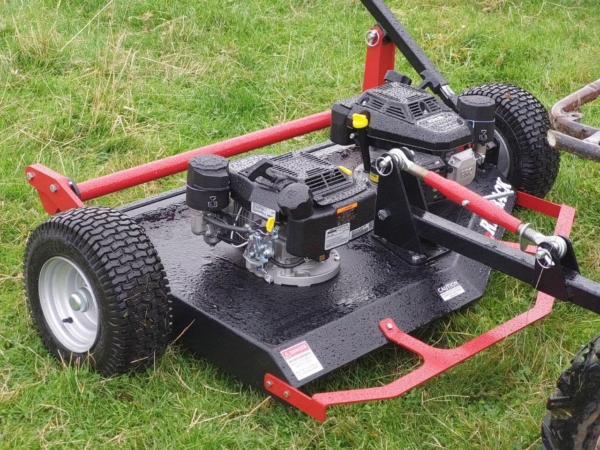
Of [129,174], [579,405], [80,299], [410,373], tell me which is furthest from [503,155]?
[80,299]

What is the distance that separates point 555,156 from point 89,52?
2955 mm

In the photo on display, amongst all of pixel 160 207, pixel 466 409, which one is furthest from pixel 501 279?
pixel 160 207

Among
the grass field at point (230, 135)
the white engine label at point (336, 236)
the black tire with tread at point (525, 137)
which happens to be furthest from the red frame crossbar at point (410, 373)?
the black tire with tread at point (525, 137)

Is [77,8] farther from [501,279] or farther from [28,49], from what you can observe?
[501,279]

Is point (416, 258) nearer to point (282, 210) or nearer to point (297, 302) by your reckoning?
point (297, 302)

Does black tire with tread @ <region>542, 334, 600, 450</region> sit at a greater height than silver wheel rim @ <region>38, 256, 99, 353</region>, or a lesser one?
greater

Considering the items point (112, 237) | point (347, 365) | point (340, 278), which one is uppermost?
point (112, 237)

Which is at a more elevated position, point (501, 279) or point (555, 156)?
point (555, 156)

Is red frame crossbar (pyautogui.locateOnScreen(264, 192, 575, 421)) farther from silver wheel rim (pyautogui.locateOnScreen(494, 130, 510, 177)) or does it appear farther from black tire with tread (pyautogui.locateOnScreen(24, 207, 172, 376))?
silver wheel rim (pyautogui.locateOnScreen(494, 130, 510, 177))

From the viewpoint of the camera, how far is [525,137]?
4184 mm

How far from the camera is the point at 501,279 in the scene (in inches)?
154

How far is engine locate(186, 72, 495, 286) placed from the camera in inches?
125

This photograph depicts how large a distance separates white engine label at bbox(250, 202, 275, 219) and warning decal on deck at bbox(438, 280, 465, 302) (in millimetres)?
699

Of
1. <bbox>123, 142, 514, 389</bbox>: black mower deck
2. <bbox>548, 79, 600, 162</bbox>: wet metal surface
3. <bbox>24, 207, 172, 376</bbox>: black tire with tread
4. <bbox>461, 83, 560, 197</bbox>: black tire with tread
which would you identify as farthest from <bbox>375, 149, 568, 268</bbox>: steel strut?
<bbox>461, 83, 560, 197</bbox>: black tire with tread
